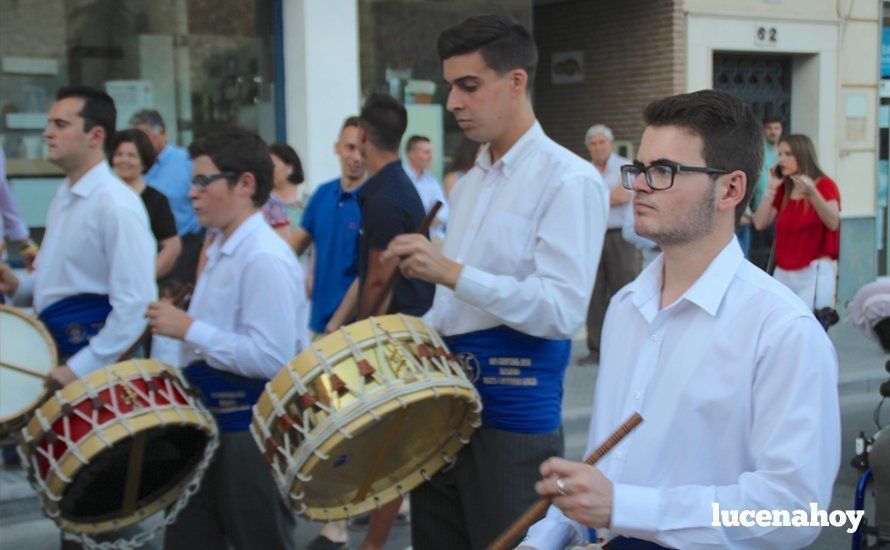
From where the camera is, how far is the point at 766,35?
13633 millimetres

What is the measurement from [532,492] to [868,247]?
12.4 meters

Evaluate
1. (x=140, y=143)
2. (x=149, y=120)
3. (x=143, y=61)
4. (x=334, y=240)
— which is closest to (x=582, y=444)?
(x=334, y=240)

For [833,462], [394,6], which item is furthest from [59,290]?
[394,6]

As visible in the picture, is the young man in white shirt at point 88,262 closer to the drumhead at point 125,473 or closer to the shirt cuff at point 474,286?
the drumhead at point 125,473

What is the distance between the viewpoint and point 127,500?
3.71 meters

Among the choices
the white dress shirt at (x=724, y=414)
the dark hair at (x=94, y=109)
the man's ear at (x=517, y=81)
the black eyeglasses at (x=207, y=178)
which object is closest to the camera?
the white dress shirt at (x=724, y=414)

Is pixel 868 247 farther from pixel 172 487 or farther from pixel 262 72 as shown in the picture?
pixel 172 487

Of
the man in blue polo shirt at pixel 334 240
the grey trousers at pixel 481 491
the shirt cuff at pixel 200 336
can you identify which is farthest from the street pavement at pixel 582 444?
the shirt cuff at pixel 200 336

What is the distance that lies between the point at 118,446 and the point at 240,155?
1.18m

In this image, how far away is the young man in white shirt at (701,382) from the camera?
211 centimetres

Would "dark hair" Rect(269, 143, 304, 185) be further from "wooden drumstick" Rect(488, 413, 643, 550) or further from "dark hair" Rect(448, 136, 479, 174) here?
"wooden drumstick" Rect(488, 413, 643, 550)

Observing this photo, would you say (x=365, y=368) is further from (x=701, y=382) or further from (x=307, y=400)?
(x=701, y=382)

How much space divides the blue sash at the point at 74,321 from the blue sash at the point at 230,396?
0.72 metres

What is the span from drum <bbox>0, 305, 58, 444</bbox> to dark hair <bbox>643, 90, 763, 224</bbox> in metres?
2.78
